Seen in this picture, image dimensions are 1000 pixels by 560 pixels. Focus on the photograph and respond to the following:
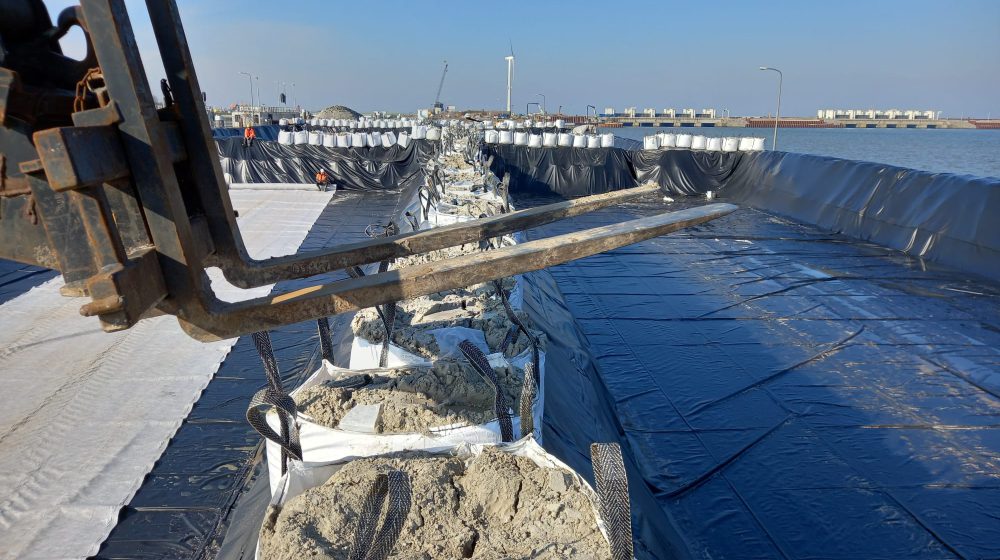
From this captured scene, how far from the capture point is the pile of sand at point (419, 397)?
2.63m

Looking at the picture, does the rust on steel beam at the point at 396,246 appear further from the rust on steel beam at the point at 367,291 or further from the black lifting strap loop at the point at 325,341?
the black lifting strap loop at the point at 325,341

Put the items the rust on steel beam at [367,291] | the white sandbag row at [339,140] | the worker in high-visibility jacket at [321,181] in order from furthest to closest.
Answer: the white sandbag row at [339,140] < the worker in high-visibility jacket at [321,181] < the rust on steel beam at [367,291]

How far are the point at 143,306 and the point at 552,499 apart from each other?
147 cm

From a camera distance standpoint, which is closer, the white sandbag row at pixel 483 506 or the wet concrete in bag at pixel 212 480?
the white sandbag row at pixel 483 506

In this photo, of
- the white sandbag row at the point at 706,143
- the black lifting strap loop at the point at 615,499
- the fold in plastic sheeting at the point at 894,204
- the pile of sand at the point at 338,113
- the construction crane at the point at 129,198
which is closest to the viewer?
the construction crane at the point at 129,198

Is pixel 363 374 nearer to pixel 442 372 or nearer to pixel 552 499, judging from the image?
pixel 442 372

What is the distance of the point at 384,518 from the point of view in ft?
6.86

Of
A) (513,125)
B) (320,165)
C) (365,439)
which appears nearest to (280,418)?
(365,439)

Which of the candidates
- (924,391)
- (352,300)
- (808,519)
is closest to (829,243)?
(924,391)

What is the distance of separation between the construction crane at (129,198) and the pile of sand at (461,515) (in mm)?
745

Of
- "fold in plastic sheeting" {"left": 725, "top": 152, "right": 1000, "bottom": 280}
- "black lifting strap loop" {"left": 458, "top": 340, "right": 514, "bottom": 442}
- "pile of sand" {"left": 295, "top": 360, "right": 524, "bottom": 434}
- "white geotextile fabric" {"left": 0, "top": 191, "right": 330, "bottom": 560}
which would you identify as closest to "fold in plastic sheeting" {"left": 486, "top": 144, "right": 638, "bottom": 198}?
"fold in plastic sheeting" {"left": 725, "top": 152, "right": 1000, "bottom": 280}

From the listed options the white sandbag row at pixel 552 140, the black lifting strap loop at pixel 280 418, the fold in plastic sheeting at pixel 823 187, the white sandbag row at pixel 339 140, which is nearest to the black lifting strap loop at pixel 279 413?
the black lifting strap loop at pixel 280 418

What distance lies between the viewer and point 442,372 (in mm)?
2998

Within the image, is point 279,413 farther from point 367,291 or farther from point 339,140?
point 339,140
